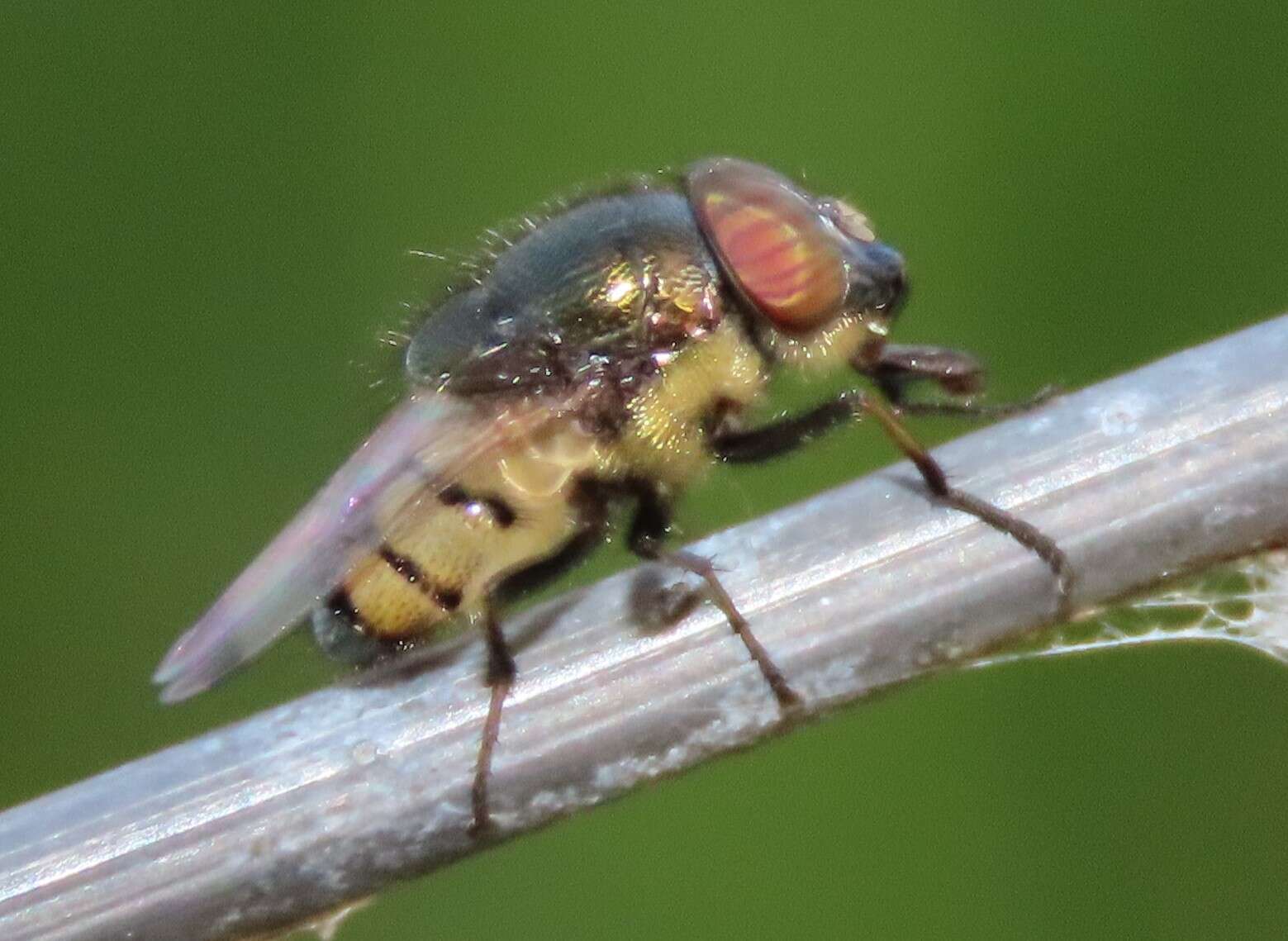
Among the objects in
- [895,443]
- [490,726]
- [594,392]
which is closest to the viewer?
[490,726]

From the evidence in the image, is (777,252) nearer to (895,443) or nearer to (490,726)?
(895,443)

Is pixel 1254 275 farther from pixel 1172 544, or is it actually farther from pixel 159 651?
pixel 159 651

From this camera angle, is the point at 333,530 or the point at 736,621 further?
the point at 333,530

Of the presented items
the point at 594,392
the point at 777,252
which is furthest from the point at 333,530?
the point at 777,252

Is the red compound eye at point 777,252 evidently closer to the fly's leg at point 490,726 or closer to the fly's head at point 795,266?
the fly's head at point 795,266

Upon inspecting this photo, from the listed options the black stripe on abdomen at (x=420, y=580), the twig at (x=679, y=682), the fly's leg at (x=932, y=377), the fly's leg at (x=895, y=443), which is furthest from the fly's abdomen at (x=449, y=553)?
the twig at (x=679, y=682)

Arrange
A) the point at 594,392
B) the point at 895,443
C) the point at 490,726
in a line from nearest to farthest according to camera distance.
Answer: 1. the point at 490,726
2. the point at 895,443
3. the point at 594,392

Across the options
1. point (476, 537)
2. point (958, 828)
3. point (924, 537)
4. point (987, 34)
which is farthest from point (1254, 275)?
point (924, 537)
